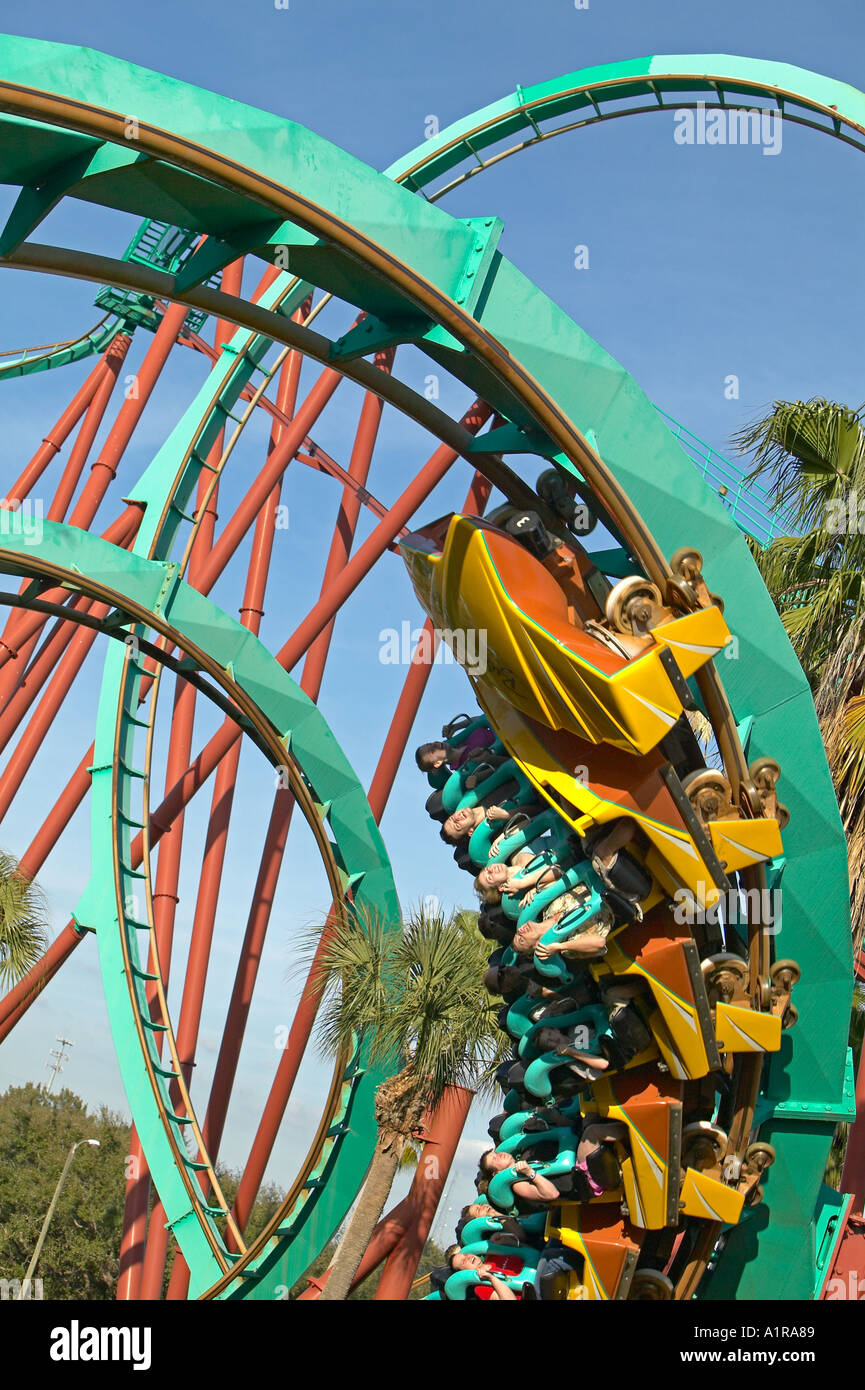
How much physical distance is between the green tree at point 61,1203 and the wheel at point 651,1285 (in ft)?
69.3

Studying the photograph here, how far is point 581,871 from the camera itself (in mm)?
5320

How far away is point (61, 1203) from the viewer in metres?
Answer: 26.5

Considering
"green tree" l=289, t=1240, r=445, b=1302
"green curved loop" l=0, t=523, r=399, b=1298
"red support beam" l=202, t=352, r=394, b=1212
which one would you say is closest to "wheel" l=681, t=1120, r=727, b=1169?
"green tree" l=289, t=1240, r=445, b=1302

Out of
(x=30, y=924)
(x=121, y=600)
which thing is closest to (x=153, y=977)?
(x=30, y=924)

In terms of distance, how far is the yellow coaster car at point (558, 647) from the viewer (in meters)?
5.00

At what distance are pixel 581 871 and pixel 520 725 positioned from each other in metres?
0.61

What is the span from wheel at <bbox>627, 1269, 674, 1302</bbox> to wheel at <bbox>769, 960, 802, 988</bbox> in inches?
48.8

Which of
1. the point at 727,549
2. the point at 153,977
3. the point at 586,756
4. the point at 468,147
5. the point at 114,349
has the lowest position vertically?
the point at 153,977

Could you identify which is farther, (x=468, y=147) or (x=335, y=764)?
(x=335, y=764)

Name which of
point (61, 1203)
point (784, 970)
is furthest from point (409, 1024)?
point (61, 1203)

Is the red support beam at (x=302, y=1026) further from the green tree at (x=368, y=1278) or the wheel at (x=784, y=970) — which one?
the wheel at (x=784, y=970)
